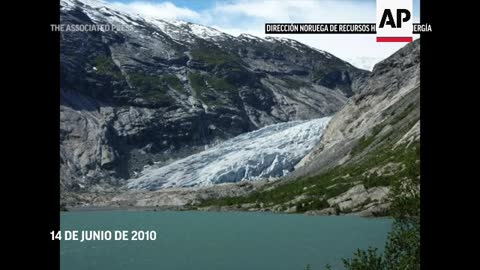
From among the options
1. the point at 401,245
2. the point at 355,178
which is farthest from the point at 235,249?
the point at 355,178

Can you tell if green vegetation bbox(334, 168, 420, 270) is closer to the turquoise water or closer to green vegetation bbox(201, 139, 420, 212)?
the turquoise water

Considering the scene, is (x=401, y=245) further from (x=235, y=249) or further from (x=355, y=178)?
(x=355, y=178)

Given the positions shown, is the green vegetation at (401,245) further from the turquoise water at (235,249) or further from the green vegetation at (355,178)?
the green vegetation at (355,178)

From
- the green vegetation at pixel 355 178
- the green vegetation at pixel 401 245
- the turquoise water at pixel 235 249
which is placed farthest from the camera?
the green vegetation at pixel 355 178

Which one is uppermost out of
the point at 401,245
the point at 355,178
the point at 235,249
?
the point at 355,178

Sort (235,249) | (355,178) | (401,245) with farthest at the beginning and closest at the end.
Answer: (355,178) < (235,249) < (401,245)

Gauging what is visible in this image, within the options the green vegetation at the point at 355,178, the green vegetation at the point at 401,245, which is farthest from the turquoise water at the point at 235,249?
the green vegetation at the point at 355,178

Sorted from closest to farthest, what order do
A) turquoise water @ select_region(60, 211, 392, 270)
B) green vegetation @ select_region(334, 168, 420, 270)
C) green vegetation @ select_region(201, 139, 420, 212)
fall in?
green vegetation @ select_region(334, 168, 420, 270) < turquoise water @ select_region(60, 211, 392, 270) < green vegetation @ select_region(201, 139, 420, 212)

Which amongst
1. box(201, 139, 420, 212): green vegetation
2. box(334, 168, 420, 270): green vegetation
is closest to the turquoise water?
box(334, 168, 420, 270): green vegetation

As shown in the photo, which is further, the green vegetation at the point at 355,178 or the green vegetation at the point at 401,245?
the green vegetation at the point at 355,178
